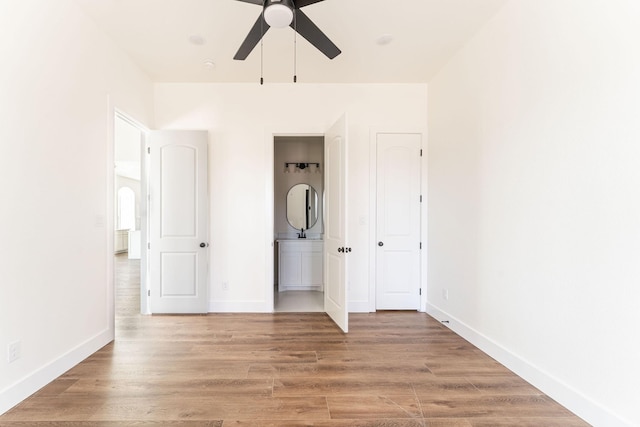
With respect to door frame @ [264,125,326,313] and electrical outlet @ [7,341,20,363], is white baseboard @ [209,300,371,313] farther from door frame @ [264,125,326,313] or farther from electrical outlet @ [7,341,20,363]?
electrical outlet @ [7,341,20,363]

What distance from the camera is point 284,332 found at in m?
3.12

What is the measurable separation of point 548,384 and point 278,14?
2965 millimetres

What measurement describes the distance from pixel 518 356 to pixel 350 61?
10.5 ft

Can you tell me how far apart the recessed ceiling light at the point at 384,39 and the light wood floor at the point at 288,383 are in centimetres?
294

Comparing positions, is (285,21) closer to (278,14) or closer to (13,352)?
(278,14)

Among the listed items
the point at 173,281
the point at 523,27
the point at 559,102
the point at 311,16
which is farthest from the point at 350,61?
the point at 173,281

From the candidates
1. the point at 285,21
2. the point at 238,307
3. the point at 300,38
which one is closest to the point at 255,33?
the point at 285,21

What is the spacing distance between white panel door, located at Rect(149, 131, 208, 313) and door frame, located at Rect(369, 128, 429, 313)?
6.82 feet

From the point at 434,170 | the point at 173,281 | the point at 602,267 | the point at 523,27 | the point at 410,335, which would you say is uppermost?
the point at 523,27

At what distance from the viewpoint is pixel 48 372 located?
7.08 feet

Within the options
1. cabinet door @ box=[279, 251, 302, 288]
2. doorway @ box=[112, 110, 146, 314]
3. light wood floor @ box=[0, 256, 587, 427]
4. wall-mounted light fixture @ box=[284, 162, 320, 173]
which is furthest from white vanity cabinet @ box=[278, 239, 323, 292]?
doorway @ box=[112, 110, 146, 314]

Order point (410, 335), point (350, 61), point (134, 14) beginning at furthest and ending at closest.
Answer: point (350, 61) < point (410, 335) < point (134, 14)

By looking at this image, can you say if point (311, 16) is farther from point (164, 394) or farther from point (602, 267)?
point (164, 394)

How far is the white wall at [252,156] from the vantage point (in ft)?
12.4
